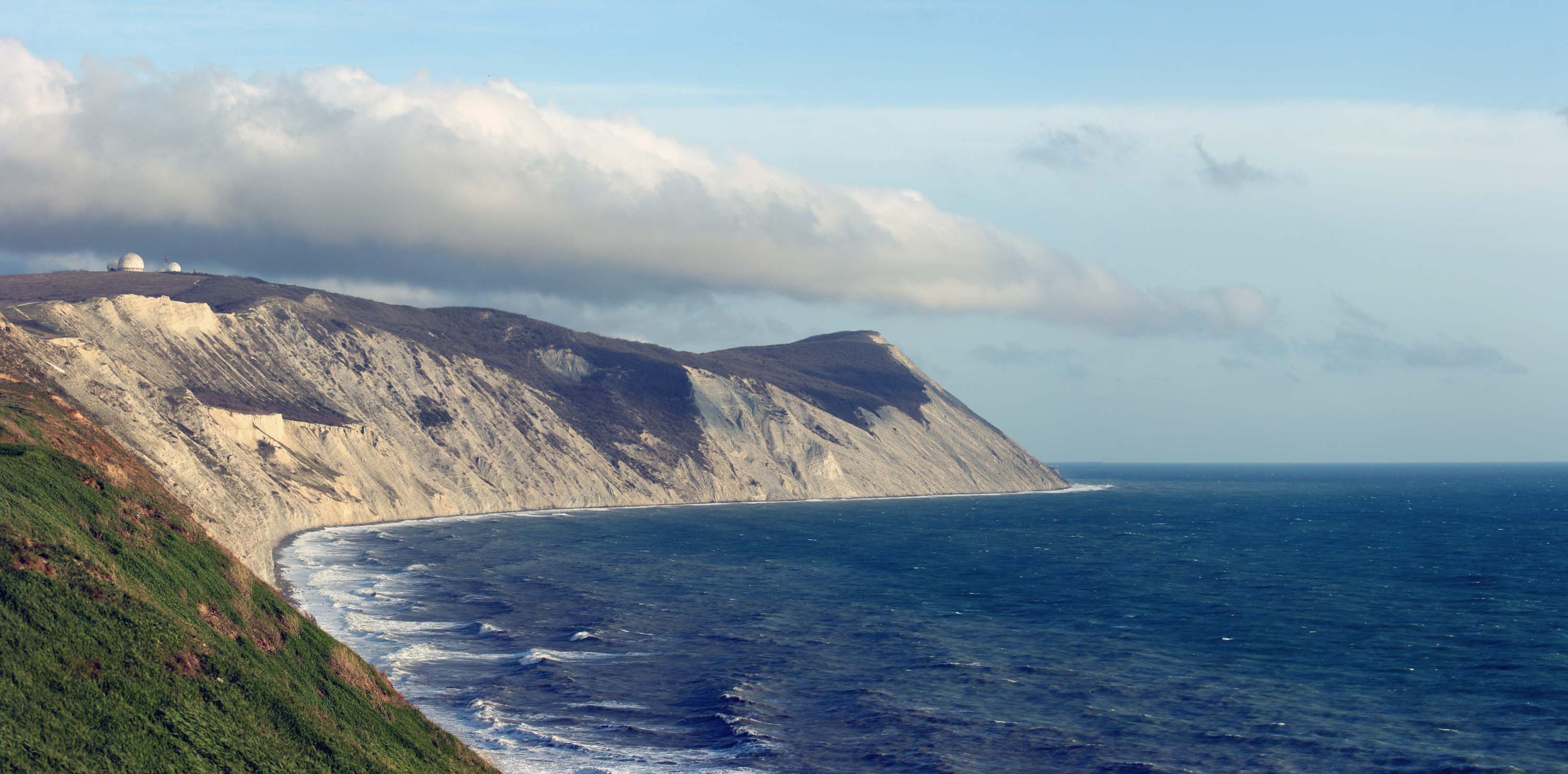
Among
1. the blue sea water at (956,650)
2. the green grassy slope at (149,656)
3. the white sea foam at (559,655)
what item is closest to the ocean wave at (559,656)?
the white sea foam at (559,655)

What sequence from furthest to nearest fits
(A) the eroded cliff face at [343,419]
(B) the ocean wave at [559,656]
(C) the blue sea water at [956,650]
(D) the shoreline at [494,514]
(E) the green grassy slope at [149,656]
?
(A) the eroded cliff face at [343,419] < (D) the shoreline at [494,514] < (B) the ocean wave at [559,656] < (C) the blue sea water at [956,650] < (E) the green grassy slope at [149,656]

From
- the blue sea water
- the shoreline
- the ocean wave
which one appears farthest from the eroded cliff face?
the ocean wave

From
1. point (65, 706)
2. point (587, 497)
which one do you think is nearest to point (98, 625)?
point (65, 706)

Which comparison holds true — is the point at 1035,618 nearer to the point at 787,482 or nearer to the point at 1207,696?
the point at 1207,696

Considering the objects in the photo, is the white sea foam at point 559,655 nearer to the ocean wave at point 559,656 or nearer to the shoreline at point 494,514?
the ocean wave at point 559,656

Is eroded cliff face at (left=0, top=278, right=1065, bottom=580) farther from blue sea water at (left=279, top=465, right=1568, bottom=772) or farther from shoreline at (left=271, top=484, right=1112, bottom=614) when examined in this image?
blue sea water at (left=279, top=465, right=1568, bottom=772)

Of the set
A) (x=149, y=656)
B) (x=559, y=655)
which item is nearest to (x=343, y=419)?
(x=559, y=655)
